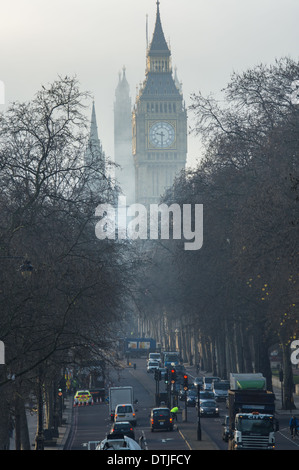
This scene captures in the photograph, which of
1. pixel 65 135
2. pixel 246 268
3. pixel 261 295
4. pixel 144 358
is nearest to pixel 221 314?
pixel 261 295

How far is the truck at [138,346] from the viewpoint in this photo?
153000 millimetres

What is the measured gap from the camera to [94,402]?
3583 inches

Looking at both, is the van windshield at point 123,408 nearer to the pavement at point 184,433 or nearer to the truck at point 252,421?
the pavement at point 184,433

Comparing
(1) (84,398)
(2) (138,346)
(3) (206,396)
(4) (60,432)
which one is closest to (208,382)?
(1) (84,398)

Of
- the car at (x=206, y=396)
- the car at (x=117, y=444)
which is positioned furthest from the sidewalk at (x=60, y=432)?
the car at (x=117, y=444)

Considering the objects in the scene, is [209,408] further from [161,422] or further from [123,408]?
[161,422]

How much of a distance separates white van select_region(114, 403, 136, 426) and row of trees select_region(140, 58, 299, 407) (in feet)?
19.7

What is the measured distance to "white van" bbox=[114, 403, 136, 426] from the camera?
66750 millimetres

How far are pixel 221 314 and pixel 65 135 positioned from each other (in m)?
34.6

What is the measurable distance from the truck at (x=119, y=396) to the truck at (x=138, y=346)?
7792cm

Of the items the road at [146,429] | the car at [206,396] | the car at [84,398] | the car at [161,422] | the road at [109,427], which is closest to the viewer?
the road at [146,429]

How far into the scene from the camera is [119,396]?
7438 centimetres
